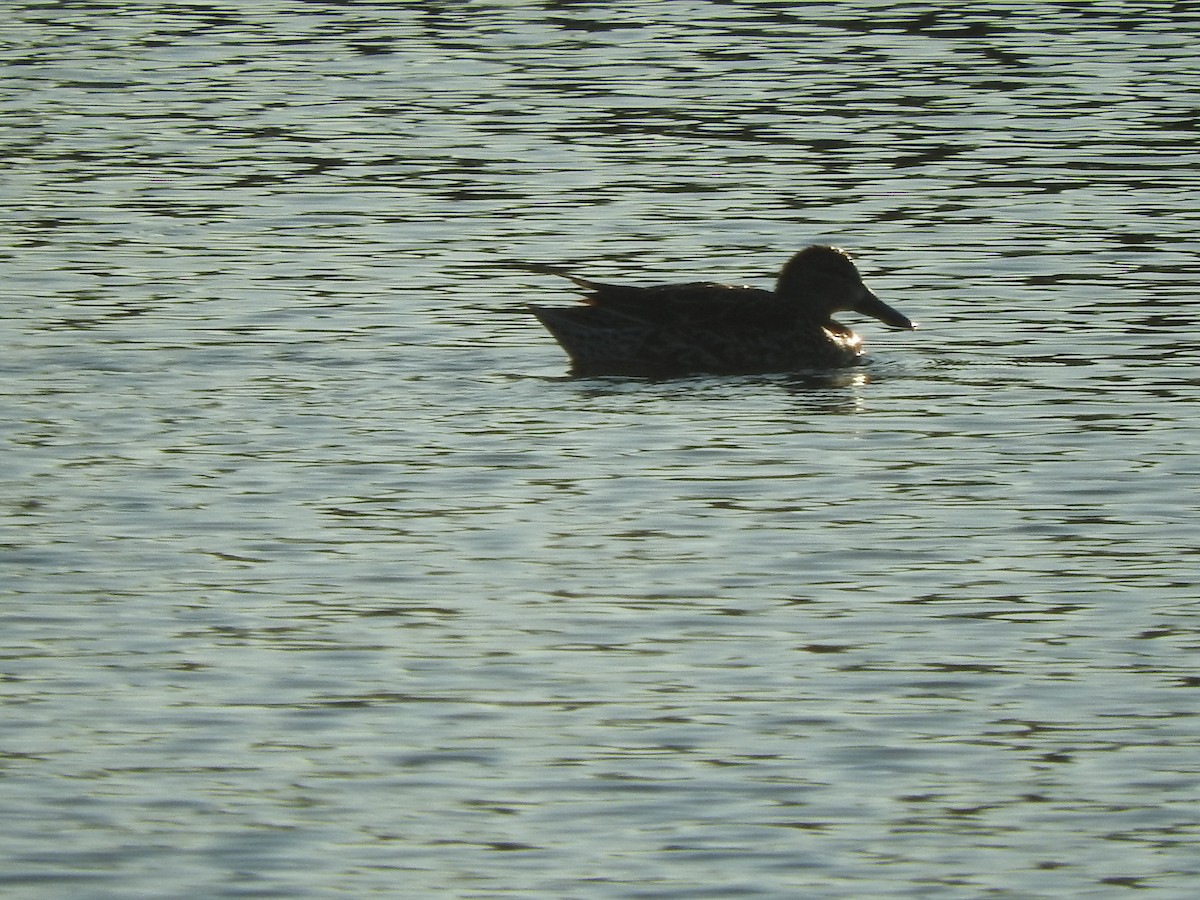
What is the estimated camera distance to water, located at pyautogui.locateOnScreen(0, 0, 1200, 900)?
8055mm

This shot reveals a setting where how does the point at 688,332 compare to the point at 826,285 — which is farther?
the point at 826,285

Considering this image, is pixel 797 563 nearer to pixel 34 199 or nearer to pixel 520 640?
pixel 520 640

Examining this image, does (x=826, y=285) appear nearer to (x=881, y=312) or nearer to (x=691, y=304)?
(x=881, y=312)

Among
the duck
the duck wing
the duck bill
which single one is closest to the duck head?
the duck bill

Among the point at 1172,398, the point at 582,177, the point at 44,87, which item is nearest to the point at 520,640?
the point at 1172,398

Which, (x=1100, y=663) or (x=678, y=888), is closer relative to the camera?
(x=678, y=888)

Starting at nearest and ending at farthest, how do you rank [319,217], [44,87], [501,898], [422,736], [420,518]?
[501,898] → [422,736] → [420,518] → [319,217] → [44,87]

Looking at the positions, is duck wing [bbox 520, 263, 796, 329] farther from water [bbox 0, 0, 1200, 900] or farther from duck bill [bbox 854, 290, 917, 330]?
duck bill [bbox 854, 290, 917, 330]

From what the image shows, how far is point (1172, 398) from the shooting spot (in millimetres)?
14039

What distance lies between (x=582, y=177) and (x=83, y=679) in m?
12.7

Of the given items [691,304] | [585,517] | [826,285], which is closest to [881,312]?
[826,285]

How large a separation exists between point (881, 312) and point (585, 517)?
4.93m

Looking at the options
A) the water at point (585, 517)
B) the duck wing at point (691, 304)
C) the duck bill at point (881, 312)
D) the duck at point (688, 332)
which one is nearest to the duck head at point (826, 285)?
the duck bill at point (881, 312)

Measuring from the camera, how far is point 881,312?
16.1 m
